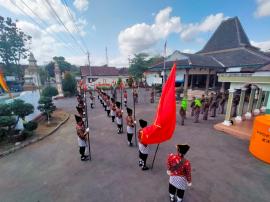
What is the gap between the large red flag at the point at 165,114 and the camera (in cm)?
358

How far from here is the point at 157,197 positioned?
3621 millimetres

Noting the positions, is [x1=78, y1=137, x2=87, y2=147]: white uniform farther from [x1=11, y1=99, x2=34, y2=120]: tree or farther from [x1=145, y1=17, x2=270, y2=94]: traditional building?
[x1=145, y1=17, x2=270, y2=94]: traditional building

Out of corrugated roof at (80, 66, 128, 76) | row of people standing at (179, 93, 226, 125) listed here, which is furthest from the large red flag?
corrugated roof at (80, 66, 128, 76)

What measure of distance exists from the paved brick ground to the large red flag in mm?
1456

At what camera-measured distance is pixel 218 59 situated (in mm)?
19562

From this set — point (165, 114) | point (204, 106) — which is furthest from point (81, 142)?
point (204, 106)

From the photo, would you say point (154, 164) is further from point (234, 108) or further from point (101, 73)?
point (101, 73)

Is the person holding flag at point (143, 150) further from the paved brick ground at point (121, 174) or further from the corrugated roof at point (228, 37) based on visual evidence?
the corrugated roof at point (228, 37)

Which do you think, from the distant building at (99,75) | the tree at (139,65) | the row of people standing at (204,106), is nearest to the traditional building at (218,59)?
the row of people standing at (204,106)

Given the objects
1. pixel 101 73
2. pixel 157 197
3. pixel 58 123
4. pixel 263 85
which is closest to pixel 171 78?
pixel 157 197

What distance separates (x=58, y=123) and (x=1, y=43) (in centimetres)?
3399

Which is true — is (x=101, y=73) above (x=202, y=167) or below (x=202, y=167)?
above

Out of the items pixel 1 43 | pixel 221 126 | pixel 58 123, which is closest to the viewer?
pixel 221 126

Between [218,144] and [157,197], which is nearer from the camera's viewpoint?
[157,197]
